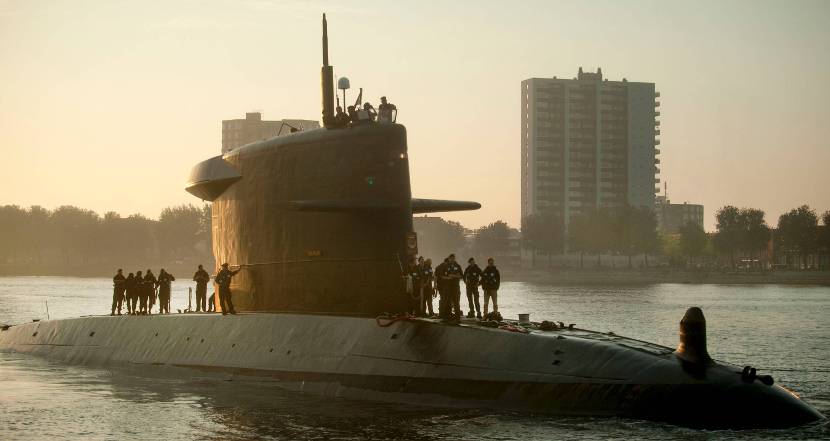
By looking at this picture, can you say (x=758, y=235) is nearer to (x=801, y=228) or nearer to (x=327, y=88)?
(x=801, y=228)

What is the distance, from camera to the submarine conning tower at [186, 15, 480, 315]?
1956 centimetres

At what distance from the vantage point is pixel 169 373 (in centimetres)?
2361

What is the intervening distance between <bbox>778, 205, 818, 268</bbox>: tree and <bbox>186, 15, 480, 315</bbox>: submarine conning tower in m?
113

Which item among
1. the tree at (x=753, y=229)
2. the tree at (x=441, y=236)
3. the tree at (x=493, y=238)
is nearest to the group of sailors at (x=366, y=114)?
the tree at (x=753, y=229)

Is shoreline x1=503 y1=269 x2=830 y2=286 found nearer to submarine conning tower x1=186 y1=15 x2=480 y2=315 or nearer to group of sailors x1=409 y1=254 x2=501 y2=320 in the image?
group of sailors x1=409 y1=254 x2=501 y2=320

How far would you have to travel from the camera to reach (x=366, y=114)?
781 inches

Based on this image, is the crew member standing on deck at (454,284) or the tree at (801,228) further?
the tree at (801,228)

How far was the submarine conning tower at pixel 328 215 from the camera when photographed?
1956 cm

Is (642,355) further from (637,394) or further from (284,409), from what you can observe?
(284,409)

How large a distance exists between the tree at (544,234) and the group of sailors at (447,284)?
132676mm

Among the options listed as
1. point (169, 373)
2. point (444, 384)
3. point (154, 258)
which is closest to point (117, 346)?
point (169, 373)

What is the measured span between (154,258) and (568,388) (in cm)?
15546

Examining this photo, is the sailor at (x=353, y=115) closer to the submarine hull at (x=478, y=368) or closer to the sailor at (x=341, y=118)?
the sailor at (x=341, y=118)

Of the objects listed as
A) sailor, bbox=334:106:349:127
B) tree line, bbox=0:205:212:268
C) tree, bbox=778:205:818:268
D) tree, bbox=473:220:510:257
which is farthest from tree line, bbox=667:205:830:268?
sailor, bbox=334:106:349:127
